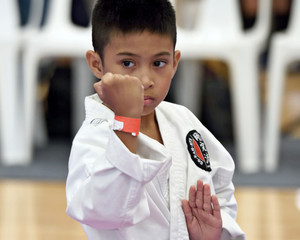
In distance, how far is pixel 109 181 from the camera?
88cm

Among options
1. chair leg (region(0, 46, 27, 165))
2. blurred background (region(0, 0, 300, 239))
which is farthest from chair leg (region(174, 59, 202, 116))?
chair leg (region(0, 46, 27, 165))

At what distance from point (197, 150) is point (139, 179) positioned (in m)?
0.25

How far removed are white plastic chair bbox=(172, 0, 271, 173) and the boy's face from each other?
5.17ft

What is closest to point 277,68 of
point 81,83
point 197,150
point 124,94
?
point 81,83

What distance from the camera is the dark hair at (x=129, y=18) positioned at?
95cm

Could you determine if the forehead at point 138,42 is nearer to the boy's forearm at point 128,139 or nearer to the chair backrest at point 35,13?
the boy's forearm at point 128,139

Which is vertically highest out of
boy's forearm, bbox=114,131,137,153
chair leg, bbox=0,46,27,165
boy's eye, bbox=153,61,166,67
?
boy's eye, bbox=153,61,166,67

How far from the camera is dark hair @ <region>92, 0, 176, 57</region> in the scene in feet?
3.13

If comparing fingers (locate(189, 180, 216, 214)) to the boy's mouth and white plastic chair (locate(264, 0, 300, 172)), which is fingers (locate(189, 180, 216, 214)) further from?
white plastic chair (locate(264, 0, 300, 172))

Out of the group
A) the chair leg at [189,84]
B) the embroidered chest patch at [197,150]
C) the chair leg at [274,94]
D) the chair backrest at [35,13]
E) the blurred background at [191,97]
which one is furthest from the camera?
the chair leg at [189,84]

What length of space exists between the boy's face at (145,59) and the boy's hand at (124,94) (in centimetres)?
8

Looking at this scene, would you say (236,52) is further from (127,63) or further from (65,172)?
(127,63)

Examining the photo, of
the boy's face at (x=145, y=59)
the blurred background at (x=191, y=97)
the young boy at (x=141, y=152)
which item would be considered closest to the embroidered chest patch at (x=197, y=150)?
the young boy at (x=141, y=152)

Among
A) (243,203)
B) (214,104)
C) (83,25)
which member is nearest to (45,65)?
(83,25)
